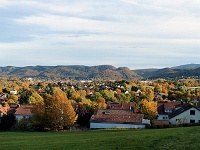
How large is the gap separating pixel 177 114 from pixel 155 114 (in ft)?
Result: 34.9

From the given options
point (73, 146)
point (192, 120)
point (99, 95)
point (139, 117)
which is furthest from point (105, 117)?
point (99, 95)

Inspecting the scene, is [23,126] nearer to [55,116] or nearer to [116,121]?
[55,116]

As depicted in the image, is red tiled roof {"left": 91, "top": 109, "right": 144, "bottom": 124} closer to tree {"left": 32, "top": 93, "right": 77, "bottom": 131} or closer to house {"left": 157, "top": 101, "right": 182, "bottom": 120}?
tree {"left": 32, "top": 93, "right": 77, "bottom": 131}

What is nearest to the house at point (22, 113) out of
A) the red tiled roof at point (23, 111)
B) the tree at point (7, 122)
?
the red tiled roof at point (23, 111)

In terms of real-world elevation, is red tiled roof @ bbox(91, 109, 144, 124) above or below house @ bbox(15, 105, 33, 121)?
above

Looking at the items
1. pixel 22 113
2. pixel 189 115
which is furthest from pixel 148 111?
pixel 22 113

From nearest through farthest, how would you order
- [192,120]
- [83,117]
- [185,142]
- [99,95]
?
[185,142]
[192,120]
[83,117]
[99,95]

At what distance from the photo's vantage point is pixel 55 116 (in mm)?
55406

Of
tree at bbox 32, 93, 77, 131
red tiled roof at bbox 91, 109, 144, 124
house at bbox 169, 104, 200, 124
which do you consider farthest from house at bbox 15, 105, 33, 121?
house at bbox 169, 104, 200, 124

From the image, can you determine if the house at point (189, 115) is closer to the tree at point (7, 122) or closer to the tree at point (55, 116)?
the tree at point (55, 116)

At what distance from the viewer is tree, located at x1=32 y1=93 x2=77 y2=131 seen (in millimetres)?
55344

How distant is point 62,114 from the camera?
55906mm

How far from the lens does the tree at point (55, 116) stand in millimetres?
55344

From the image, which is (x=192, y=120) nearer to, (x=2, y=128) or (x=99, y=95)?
(x=2, y=128)
